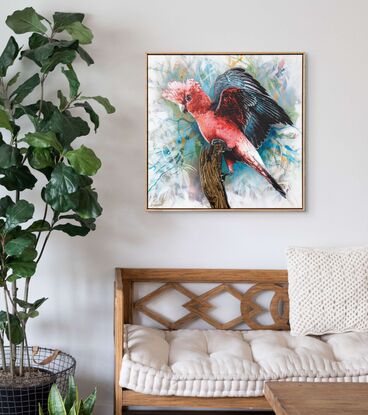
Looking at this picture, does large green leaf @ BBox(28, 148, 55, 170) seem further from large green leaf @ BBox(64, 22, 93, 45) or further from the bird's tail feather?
the bird's tail feather

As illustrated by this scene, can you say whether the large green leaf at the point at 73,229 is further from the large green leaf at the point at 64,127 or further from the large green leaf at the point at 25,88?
the large green leaf at the point at 25,88

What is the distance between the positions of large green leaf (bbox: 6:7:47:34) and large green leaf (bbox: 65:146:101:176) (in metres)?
0.76

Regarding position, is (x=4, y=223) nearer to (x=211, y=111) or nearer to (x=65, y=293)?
(x=65, y=293)

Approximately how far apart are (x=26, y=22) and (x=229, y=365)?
1826mm

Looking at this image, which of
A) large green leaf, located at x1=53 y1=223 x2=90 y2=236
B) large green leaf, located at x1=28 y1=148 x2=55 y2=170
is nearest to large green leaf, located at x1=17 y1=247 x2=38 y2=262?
large green leaf, located at x1=53 y1=223 x2=90 y2=236

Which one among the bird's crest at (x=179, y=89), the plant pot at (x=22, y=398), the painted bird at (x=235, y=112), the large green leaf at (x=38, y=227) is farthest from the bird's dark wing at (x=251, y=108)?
the plant pot at (x=22, y=398)

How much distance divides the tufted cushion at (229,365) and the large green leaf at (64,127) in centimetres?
92

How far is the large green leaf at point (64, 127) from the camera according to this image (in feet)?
8.45

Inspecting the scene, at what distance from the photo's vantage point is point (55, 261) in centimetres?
311

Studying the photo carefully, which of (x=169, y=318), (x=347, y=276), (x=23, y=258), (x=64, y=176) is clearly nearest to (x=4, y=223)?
(x=23, y=258)

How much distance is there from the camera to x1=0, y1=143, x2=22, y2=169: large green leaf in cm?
251

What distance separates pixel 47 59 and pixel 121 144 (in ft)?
1.95

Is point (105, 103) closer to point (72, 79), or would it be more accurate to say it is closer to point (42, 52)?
point (72, 79)

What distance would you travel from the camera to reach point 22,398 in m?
2.52
